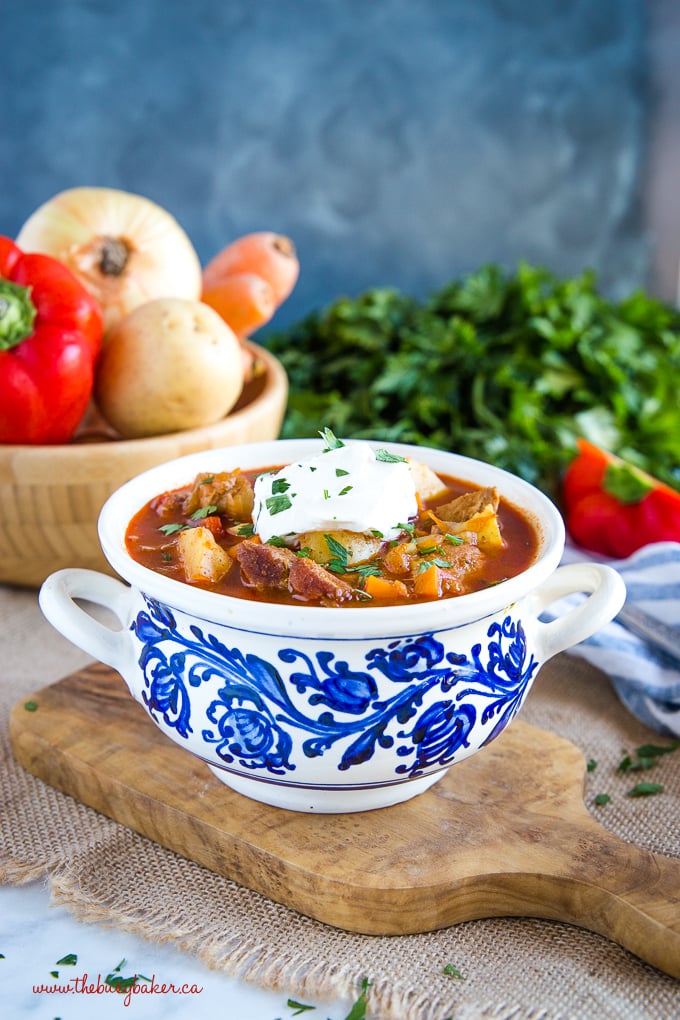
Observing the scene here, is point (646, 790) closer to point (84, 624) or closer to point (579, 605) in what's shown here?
point (579, 605)

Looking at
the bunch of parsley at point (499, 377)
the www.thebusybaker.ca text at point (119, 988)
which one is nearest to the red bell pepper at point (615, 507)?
the bunch of parsley at point (499, 377)

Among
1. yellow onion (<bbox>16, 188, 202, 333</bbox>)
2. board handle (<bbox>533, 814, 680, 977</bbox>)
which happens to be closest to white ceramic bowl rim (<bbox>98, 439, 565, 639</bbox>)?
board handle (<bbox>533, 814, 680, 977</bbox>)

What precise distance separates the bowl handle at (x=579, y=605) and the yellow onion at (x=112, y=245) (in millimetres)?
1796

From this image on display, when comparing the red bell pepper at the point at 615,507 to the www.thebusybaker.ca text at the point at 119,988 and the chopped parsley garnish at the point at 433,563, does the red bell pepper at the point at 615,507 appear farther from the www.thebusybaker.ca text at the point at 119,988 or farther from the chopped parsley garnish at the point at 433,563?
the www.thebusybaker.ca text at the point at 119,988

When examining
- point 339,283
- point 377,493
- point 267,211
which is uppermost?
point 377,493

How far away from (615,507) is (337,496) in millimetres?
1709

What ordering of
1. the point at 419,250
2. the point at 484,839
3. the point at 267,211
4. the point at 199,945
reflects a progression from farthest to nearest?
the point at 419,250 < the point at 267,211 < the point at 484,839 < the point at 199,945

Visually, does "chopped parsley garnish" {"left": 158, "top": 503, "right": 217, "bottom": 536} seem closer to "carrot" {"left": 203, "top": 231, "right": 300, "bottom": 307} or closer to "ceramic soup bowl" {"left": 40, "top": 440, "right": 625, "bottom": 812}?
"ceramic soup bowl" {"left": 40, "top": 440, "right": 625, "bottom": 812}

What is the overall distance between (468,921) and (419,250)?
4171mm

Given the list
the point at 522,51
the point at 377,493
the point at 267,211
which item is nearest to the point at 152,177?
the point at 267,211

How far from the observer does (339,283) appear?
17.6ft

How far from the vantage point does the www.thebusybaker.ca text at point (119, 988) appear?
1812 millimetres

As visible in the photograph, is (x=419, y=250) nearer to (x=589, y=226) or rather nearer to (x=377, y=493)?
(x=589, y=226)

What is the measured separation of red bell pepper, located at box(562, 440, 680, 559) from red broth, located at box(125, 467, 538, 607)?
4.25 ft
